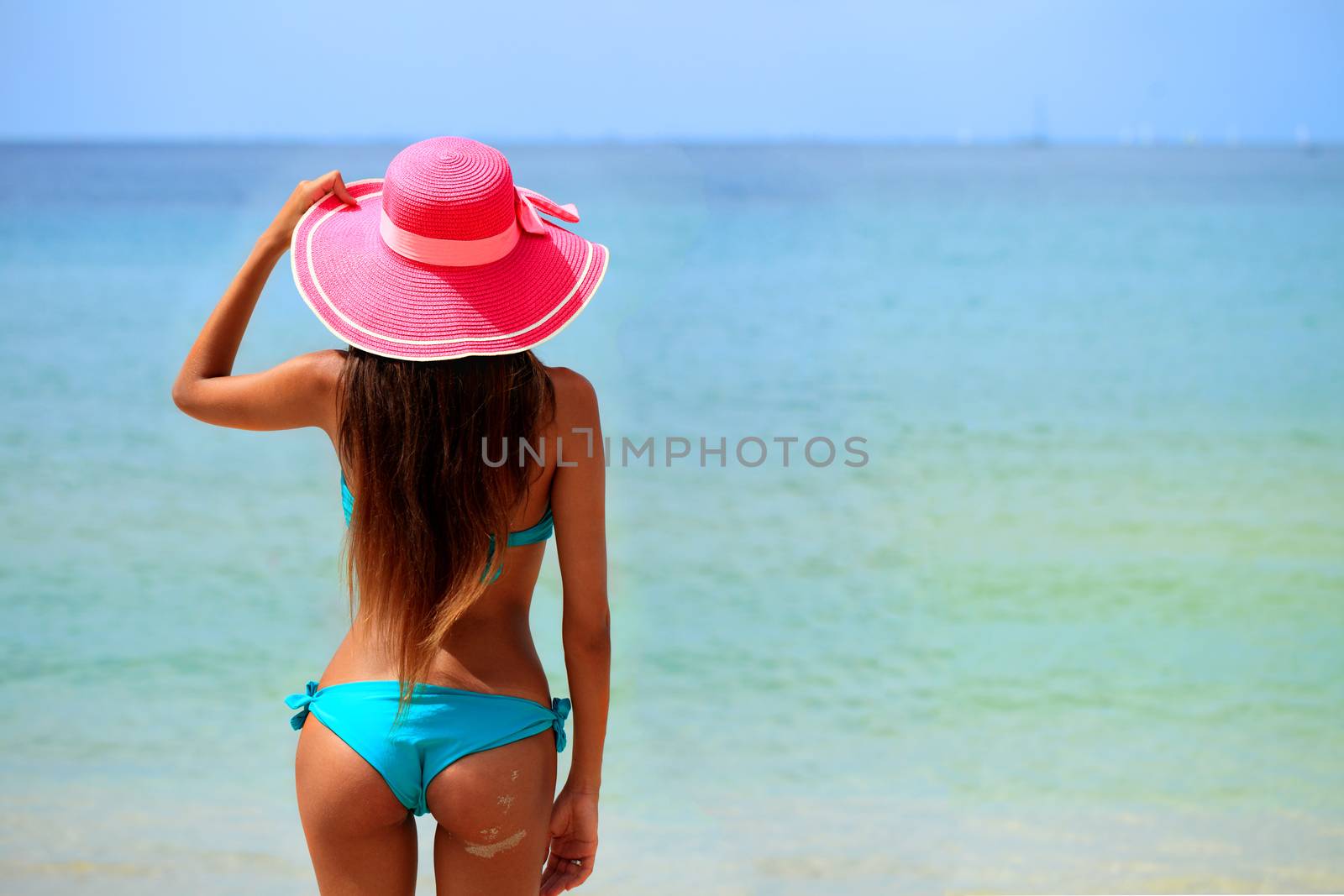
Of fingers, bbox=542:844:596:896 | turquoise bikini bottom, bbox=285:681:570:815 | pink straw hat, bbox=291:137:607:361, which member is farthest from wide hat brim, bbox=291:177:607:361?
fingers, bbox=542:844:596:896

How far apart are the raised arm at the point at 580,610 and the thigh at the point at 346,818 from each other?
0.20 metres

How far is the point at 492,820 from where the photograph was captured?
1230 mm

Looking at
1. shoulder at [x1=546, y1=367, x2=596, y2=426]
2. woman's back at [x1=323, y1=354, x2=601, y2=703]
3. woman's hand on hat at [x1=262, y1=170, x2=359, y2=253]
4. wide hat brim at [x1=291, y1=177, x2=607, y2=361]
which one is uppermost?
woman's hand on hat at [x1=262, y1=170, x2=359, y2=253]

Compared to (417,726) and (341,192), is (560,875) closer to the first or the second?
(417,726)

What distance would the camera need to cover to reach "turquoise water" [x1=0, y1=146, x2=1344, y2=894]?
2.88 metres

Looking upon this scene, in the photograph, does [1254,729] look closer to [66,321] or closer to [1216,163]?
[66,321]

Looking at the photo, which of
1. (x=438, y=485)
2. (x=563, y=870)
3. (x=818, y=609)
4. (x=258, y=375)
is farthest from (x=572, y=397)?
(x=818, y=609)

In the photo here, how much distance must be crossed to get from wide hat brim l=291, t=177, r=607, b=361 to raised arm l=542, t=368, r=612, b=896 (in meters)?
0.08

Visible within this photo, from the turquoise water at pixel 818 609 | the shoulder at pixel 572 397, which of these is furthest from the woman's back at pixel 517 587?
the turquoise water at pixel 818 609

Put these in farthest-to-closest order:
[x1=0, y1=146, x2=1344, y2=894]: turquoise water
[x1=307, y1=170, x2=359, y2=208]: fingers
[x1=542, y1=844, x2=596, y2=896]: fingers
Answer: [x1=0, y1=146, x2=1344, y2=894]: turquoise water → [x1=542, y1=844, x2=596, y2=896]: fingers → [x1=307, y1=170, x2=359, y2=208]: fingers

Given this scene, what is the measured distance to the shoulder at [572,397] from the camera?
1210 millimetres

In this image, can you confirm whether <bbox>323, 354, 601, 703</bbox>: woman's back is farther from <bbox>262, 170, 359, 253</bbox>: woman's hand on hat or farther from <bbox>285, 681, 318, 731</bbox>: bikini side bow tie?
<bbox>262, 170, 359, 253</bbox>: woman's hand on hat

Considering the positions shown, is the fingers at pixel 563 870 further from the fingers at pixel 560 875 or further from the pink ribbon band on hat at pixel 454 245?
the pink ribbon band on hat at pixel 454 245

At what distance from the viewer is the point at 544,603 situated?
168 inches
